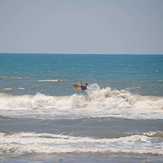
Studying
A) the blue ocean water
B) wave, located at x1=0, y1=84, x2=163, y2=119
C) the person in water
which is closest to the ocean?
wave, located at x1=0, y1=84, x2=163, y2=119

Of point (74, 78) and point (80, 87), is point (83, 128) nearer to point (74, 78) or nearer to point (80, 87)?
point (80, 87)

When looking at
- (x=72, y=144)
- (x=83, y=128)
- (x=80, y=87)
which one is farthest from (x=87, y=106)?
(x=72, y=144)

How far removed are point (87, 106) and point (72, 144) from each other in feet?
35.3

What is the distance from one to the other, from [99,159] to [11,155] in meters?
2.67

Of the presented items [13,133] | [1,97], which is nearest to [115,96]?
[1,97]

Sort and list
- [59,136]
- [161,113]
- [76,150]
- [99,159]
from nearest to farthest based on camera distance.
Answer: [99,159] < [76,150] < [59,136] < [161,113]

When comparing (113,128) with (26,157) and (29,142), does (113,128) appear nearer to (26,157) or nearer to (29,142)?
(29,142)

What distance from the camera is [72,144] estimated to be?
51.7 ft

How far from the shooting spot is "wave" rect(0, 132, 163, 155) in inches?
586

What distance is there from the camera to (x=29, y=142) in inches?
630

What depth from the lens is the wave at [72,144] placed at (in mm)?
14875

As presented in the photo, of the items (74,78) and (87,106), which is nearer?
(87,106)

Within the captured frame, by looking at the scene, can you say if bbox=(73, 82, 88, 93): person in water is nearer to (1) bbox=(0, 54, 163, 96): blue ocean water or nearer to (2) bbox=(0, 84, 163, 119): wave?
(2) bbox=(0, 84, 163, 119): wave

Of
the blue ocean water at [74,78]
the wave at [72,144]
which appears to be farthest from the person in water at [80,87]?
the wave at [72,144]
